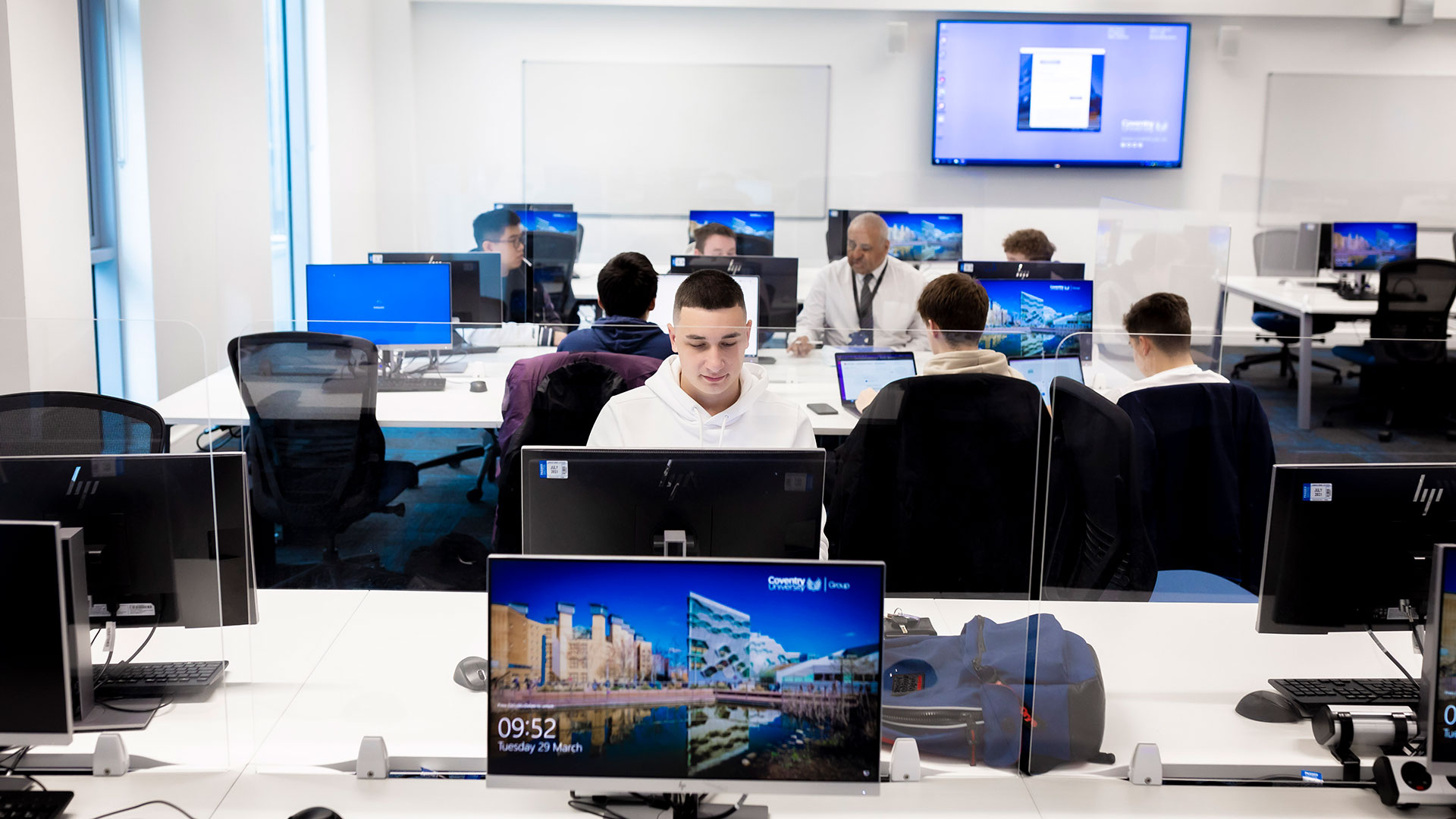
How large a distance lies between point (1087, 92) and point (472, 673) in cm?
795

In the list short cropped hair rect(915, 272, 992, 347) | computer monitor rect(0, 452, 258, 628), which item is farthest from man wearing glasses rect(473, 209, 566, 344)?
computer monitor rect(0, 452, 258, 628)

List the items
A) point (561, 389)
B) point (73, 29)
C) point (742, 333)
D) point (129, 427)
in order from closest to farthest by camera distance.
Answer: point (742, 333) → point (129, 427) → point (561, 389) → point (73, 29)

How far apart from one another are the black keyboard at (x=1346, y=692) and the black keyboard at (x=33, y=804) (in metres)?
1.89

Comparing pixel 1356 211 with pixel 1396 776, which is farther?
pixel 1356 211

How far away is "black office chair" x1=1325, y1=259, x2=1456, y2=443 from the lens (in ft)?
15.4

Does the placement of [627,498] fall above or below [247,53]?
below

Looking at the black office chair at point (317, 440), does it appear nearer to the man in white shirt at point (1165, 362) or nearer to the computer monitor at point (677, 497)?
the computer monitor at point (677, 497)

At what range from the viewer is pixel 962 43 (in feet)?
28.1

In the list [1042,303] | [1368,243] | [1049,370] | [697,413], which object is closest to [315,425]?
[697,413]

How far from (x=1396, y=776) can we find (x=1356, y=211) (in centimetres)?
837

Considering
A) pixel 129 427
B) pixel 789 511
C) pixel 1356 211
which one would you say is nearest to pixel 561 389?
pixel 129 427

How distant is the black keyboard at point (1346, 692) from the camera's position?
6.20 feet

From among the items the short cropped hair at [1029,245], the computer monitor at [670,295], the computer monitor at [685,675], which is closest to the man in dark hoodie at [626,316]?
the computer monitor at [670,295]

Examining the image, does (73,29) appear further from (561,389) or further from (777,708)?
(777,708)
